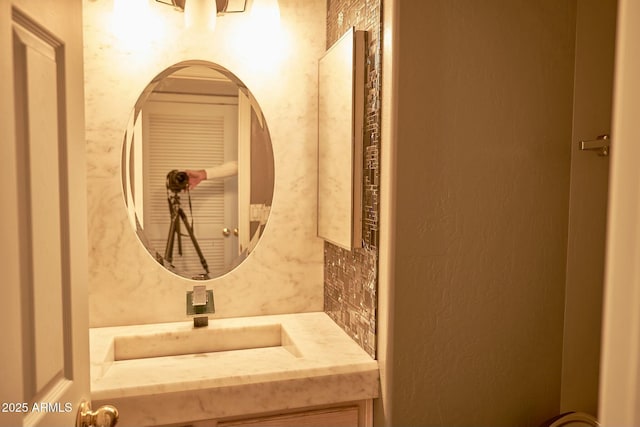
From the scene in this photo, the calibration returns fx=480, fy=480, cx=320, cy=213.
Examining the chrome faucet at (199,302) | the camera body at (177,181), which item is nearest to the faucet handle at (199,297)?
the chrome faucet at (199,302)

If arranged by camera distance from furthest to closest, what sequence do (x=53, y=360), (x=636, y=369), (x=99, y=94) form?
(x=99, y=94), (x=53, y=360), (x=636, y=369)

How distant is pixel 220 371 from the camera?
54.2 inches

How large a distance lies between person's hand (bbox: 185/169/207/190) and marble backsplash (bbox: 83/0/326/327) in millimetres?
248

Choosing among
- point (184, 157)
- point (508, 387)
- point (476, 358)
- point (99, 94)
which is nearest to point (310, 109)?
point (184, 157)

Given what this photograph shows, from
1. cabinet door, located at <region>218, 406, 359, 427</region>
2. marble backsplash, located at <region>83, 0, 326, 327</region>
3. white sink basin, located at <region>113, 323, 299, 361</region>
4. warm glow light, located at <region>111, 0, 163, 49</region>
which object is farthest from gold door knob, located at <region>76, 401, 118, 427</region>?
warm glow light, located at <region>111, 0, 163, 49</region>

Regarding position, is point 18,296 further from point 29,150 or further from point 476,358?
point 476,358

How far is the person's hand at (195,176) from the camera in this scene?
177cm

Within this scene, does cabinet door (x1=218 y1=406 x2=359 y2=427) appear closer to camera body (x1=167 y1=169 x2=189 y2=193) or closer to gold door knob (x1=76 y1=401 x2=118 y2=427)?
gold door knob (x1=76 y1=401 x2=118 y2=427)

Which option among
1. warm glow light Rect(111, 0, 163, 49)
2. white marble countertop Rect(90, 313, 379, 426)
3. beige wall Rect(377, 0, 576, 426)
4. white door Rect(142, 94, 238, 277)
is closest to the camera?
white marble countertop Rect(90, 313, 379, 426)

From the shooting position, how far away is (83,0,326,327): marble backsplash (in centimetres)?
168

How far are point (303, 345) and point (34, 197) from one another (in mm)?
1021

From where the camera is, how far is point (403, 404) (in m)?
1.42

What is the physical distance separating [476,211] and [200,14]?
45.1 inches

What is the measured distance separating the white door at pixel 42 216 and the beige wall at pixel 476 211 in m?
0.81
